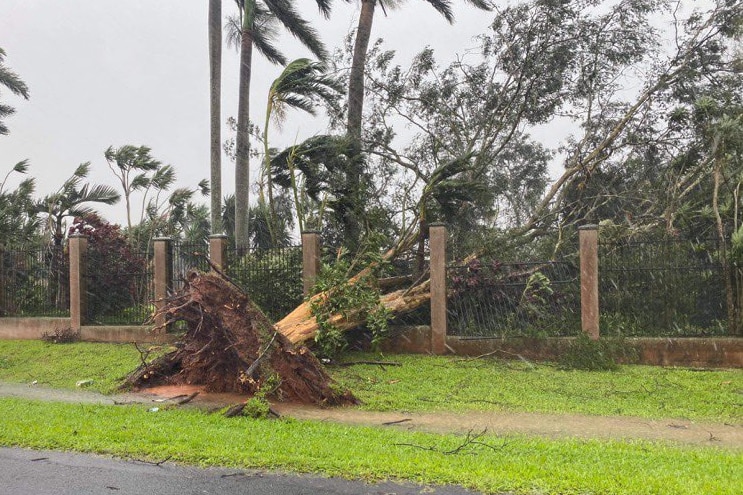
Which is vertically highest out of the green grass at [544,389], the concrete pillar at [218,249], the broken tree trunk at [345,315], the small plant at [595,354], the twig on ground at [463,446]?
the concrete pillar at [218,249]

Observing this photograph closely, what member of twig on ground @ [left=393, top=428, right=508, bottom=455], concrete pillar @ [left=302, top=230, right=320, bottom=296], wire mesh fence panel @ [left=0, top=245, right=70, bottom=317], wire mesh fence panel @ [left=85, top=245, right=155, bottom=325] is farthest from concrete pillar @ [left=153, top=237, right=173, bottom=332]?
twig on ground @ [left=393, top=428, right=508, bottom=455]

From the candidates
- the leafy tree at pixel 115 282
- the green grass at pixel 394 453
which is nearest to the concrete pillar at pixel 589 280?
the green grass at pixel 394 453

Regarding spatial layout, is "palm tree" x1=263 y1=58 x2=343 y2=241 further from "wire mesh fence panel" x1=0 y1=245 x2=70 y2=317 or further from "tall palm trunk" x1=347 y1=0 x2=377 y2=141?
"wire mesh fence panel" x1=0 y1=245 x2=70 y2=317

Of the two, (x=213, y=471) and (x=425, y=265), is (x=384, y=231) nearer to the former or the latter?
(x=425, y=265)

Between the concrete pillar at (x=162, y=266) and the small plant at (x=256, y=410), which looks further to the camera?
the concrete pillar at (x=162, y=266)

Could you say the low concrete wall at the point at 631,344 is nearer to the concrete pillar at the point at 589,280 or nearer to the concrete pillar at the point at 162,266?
the concrete pillar at the point at 589,280

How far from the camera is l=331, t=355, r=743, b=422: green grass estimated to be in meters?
8.05

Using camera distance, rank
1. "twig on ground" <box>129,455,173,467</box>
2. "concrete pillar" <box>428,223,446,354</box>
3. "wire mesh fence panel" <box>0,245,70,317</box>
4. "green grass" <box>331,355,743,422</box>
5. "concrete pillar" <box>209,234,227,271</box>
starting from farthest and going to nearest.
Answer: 1. "wire mesh fence panel" <box>0,245,70,317</box>
2. "concrete pillar" <box>209,234,227,271</box>
3. "concrete pillar" <box>428,223,446,354</box>
4. "green grass" <box>331,355,743,422</box>
5. "twig on ground" <box>129,455,173,467</box>

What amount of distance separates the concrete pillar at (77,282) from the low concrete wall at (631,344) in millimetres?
7651

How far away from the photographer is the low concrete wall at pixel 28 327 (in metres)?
14.9

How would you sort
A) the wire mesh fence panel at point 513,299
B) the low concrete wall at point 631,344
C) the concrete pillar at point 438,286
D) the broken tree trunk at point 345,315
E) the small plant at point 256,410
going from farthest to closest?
the concrete pillar at point 438,286, the wire mesh fence panel at point 513,299, the broken tree trunk at point 345,315, the low concrete wall at point 631,344, the small plant at point 256,410

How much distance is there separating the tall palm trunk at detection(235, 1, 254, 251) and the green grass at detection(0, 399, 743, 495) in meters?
12.6

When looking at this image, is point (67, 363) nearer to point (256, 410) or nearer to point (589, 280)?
point (256, 410)

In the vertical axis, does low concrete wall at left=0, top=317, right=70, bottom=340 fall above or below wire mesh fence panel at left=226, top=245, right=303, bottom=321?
below
